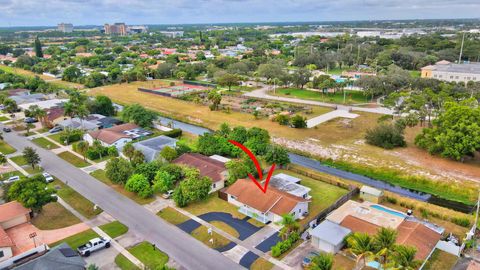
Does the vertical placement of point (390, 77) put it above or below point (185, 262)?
above

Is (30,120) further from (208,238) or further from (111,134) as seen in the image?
(208,238)

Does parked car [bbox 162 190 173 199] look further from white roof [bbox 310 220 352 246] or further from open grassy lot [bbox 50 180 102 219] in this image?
white roof [bbox 310 220 352 246]

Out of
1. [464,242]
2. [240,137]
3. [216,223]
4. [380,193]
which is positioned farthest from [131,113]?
[464,242]

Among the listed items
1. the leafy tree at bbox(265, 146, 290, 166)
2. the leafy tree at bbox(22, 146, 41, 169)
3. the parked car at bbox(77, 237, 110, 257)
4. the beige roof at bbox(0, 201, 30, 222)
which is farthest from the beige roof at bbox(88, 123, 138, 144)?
the parked car at bbox(77, 237, 110, 257)

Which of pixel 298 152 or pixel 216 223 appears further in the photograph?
pixel 298 152

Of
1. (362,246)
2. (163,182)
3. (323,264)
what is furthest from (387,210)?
(163,182)

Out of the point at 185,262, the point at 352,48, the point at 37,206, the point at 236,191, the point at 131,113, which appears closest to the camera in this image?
the point at 185,262

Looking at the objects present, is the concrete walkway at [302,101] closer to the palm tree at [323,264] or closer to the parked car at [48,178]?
the palm tree at [323,264]

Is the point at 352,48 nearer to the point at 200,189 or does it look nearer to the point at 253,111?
the point at 253,111
